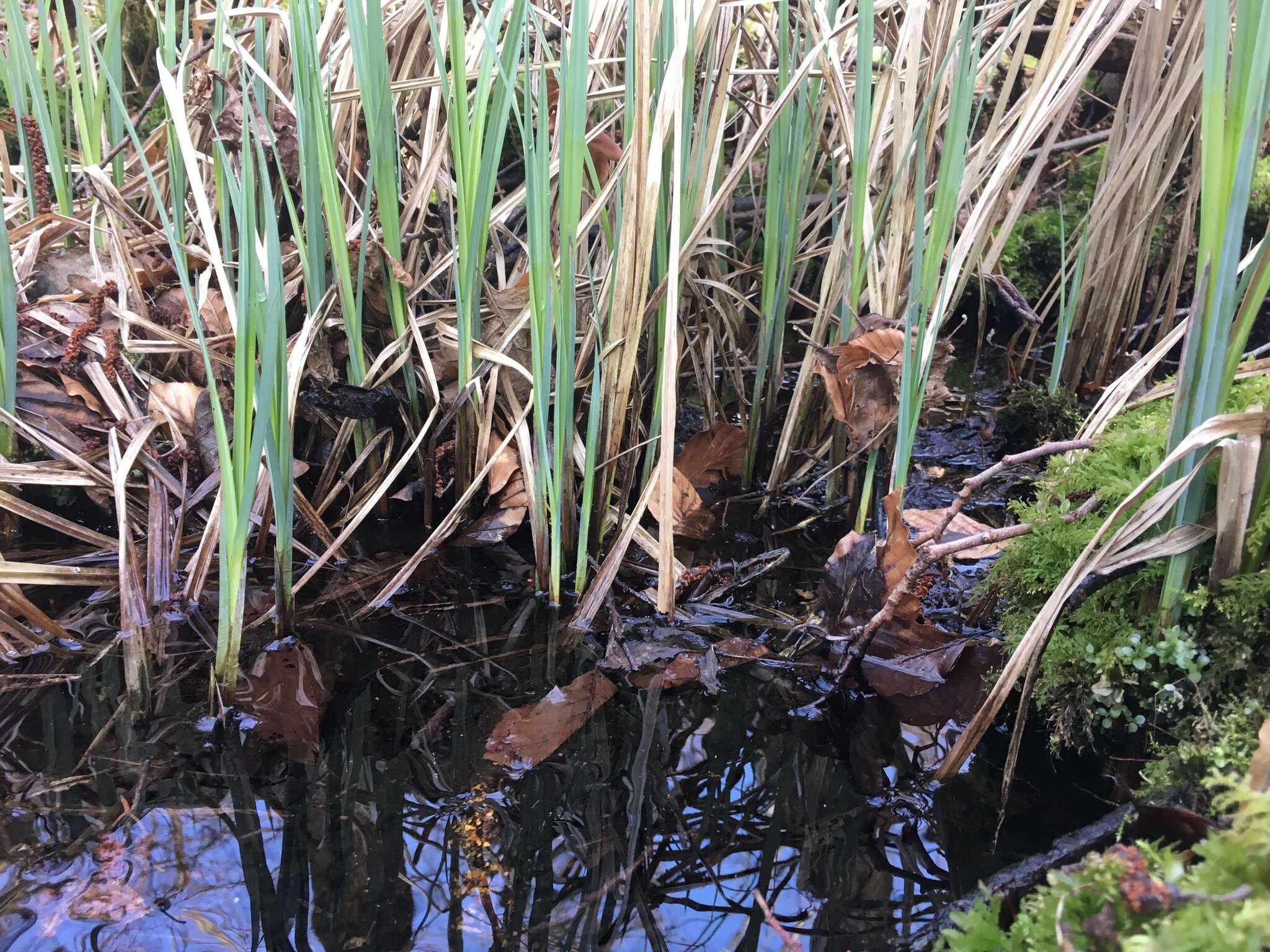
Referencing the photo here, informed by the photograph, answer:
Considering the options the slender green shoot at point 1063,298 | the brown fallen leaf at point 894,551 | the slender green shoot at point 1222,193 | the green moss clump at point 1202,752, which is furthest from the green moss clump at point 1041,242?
the green moss clump at point 1202,752

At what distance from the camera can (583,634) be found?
159 centimetres

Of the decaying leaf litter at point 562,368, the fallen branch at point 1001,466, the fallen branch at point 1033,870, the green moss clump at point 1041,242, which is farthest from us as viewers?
the green moss clump at point 1041,242

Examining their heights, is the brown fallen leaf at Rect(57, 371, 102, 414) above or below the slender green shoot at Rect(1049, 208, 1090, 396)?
below

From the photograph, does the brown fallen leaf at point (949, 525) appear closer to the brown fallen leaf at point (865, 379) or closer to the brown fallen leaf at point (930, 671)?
the brown fallen leaf at point (865, 379)

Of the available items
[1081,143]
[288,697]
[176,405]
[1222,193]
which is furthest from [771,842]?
[1081,143]

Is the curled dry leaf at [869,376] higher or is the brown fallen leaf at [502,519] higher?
the curled dry leaf at [869,376]

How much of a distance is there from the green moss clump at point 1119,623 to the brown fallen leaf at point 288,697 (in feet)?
3.67

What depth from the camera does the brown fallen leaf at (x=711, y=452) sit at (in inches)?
82.5

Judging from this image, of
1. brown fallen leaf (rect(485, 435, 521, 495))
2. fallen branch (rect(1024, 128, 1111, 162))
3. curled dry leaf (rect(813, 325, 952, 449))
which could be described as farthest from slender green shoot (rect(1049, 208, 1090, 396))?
brown fallen leaf (rect(485, 435, 521, 495))

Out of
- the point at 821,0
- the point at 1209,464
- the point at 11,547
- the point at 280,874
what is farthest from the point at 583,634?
the point at 821,0

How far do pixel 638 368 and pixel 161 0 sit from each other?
2.79 m

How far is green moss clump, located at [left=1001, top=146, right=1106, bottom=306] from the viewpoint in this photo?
118 inches

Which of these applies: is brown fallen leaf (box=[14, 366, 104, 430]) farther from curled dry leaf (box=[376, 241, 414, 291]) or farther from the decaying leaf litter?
curled dry leaf (box=[376, 241, 414, 291])

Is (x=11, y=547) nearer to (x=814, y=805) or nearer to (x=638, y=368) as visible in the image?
(x=638, y=368)
